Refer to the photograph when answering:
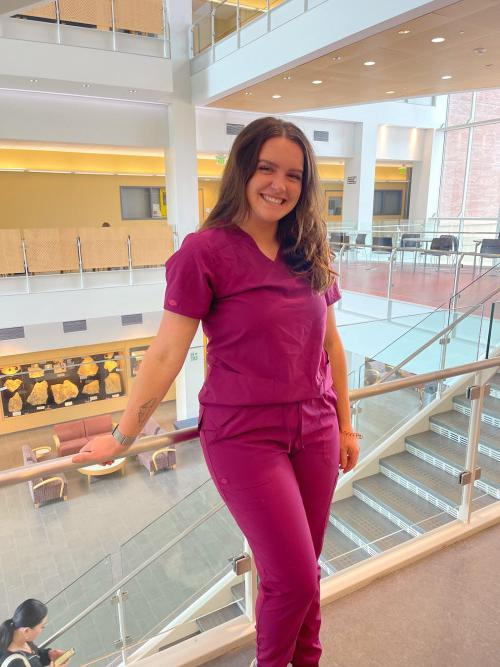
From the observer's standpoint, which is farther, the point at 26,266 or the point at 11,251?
the point at 26,266

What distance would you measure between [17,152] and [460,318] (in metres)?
10.4

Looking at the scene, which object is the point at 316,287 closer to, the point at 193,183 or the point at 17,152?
the point at 193,183

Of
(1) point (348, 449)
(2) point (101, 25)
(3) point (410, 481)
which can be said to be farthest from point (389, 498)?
(2) point (101, 25)

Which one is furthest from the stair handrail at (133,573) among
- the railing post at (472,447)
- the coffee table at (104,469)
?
the railing post at (472,447)

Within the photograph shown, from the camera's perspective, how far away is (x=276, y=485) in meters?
1.13

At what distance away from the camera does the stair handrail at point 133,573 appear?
5.41 feet

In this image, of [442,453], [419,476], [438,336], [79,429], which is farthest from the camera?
[79,429]

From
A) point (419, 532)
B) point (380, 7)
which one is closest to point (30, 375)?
point (380, 7)

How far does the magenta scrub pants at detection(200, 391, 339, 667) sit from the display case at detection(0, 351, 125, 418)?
1127cm

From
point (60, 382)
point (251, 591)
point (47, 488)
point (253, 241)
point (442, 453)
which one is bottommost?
point (60, 382)

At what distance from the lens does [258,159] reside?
1129 millimetres

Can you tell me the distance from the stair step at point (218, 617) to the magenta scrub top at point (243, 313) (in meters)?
1.08

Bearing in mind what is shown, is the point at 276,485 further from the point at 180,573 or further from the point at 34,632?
the point at 180,573

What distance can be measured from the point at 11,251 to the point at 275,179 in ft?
26.2
